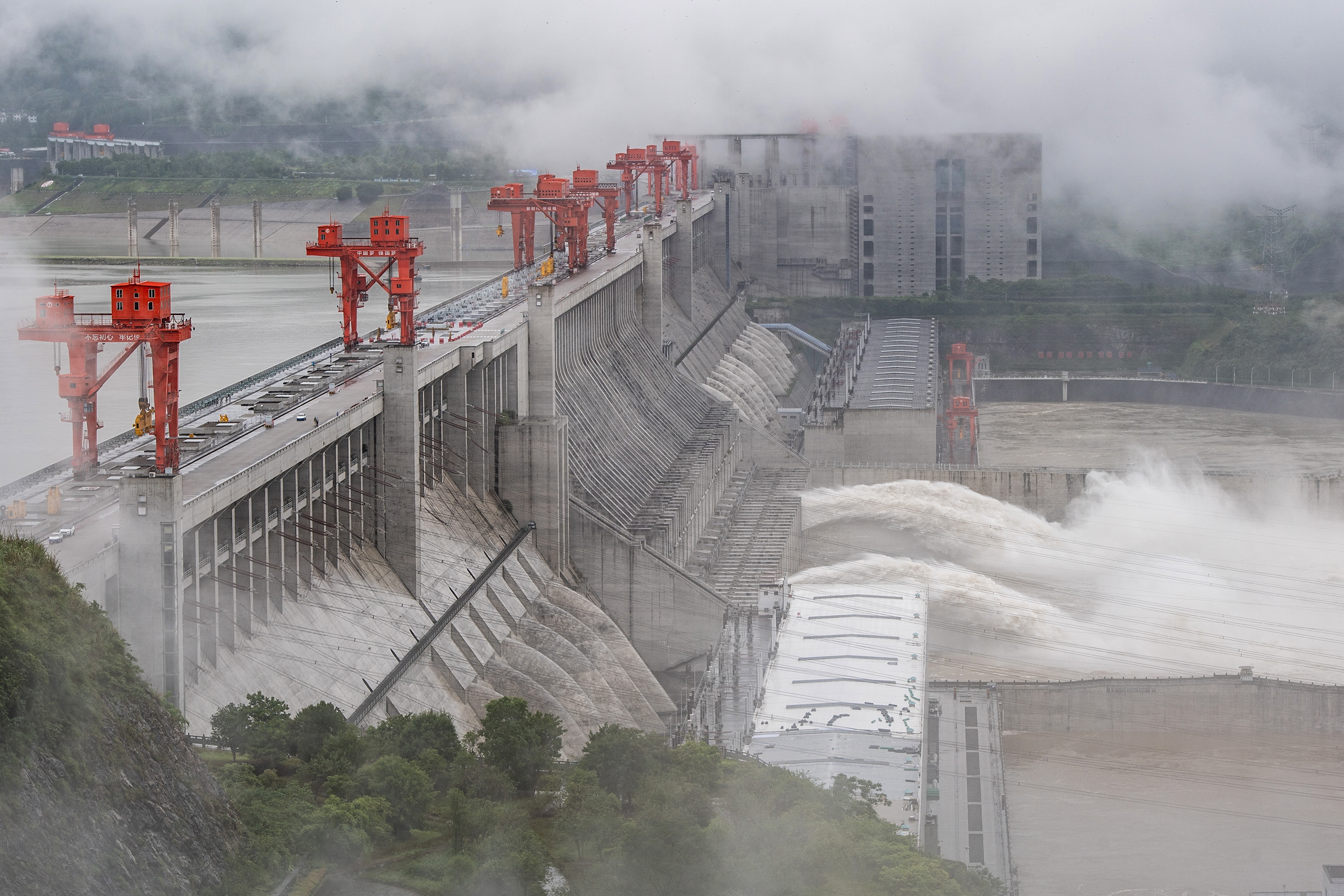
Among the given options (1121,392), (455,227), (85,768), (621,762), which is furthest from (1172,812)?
(455,227)

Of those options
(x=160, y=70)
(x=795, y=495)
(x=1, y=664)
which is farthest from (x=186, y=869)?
(x=160, y=70)

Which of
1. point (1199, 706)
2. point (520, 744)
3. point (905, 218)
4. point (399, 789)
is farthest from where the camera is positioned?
point (905, 218)

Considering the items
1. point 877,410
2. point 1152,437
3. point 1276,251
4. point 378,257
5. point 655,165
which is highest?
point 655,165

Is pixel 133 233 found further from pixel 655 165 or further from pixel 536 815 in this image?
pixel 536 815

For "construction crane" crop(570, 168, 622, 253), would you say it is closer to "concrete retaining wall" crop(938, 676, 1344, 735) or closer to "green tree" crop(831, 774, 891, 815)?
"concrete retaining wall" crop(938, 676, 1344, 735)

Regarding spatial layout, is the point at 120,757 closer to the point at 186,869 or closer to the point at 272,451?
the point at 186,869

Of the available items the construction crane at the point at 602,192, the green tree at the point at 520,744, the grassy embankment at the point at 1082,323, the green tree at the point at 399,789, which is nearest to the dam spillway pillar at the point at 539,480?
the green tree at the point at 520,744

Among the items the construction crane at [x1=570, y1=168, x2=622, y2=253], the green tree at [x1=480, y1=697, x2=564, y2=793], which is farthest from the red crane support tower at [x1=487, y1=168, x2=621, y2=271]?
the green tree at [x1=480, y1=697, x2=564, y2=793]

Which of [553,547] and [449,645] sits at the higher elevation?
[553,547]
